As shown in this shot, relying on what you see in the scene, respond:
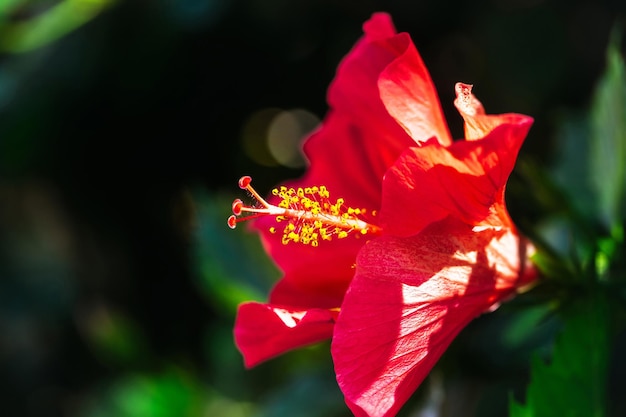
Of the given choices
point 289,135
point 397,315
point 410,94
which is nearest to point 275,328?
point 397,315

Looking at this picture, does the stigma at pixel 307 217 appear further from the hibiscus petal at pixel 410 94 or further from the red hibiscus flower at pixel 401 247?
the hibiscus petal at pixel 410 94

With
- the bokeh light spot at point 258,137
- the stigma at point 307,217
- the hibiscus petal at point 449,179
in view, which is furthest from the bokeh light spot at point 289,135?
the hibiscus petal at point 449,179

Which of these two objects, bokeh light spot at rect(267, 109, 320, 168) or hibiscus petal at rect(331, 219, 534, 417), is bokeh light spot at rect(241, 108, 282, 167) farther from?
hibiscus petal at rect(331, 219, 534, 417)

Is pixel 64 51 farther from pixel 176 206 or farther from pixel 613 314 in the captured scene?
pixel 613 314

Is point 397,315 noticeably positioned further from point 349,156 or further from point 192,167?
point 192,167

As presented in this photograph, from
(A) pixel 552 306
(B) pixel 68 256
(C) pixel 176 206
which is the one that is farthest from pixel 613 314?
(B) pixel 68 256

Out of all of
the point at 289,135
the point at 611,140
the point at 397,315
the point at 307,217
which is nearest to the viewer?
the point at 397,315

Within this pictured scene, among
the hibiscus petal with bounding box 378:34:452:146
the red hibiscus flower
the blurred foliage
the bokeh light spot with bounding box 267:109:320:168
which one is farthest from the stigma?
the bokeh light spot with bounding box 267:109:320:168
